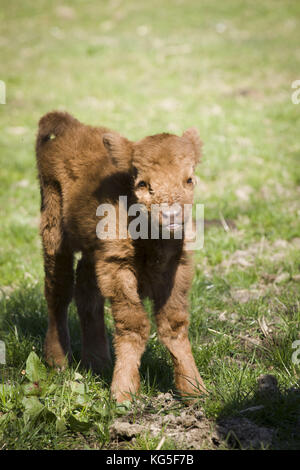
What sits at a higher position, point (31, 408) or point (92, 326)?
point (92, 326)

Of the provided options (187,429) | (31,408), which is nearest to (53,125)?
(31,408)

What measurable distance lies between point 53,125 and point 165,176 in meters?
1.54

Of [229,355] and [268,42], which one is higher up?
[268,42]

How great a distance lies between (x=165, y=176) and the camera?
296 centimetres

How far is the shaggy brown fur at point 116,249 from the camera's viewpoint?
307 cm

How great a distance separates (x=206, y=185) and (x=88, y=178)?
388 centimetres

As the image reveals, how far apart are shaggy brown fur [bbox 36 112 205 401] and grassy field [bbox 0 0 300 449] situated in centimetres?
25

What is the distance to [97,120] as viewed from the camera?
942 centimetres

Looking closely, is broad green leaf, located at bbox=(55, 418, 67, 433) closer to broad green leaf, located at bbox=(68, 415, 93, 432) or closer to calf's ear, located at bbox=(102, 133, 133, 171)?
broad green leaf, located at bbox=(68, 415, 93, 432)

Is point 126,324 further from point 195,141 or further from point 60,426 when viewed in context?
point 195,141

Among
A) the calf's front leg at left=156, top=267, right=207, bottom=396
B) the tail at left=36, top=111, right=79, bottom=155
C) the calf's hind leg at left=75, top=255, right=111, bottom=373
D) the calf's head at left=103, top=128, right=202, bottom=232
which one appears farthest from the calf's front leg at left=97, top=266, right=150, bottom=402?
the tail at left=36, top=111, right=79, bottom=155

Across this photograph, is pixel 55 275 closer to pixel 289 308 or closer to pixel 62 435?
pixel 62 435
